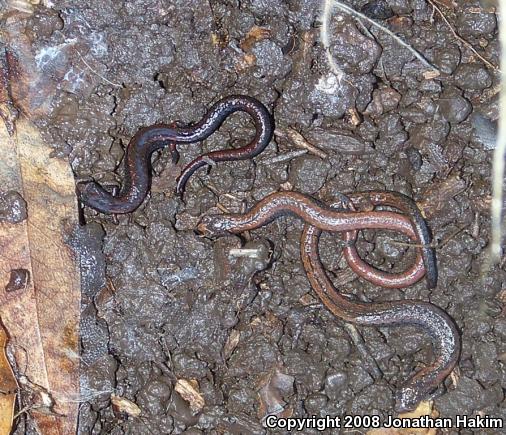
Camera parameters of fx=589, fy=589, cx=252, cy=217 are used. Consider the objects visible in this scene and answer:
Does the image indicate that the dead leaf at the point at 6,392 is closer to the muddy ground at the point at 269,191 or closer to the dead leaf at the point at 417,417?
the muddy ground at the point at 269,191

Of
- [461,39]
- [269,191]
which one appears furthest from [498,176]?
[269,191]

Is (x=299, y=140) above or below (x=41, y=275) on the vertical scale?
above

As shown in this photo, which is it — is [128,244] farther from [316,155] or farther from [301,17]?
[301,17]

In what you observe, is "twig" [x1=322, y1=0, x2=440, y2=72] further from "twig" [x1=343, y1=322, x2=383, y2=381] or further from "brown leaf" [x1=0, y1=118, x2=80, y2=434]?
"brown leaf" [x1=0, y1=118, x2=80, y2=434]

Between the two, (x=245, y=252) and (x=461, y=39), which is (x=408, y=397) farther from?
(x=461, y=39)

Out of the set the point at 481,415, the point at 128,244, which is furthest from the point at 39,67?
the point at 481,415

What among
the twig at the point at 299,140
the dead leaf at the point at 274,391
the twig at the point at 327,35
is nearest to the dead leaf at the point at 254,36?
the twig at the point at 327,35

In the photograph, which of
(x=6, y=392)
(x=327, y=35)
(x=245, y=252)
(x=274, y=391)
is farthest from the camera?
(x=274, y=391)
